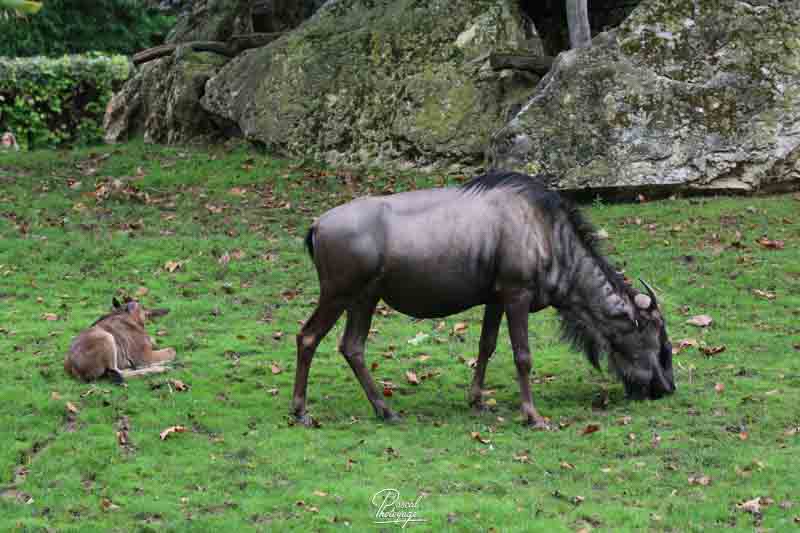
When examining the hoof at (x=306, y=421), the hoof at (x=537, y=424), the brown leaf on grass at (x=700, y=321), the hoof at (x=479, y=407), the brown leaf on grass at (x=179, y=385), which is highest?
the brown leaf on grass at (x=179, y=385)

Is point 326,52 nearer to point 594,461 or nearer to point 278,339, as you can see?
point 278,339

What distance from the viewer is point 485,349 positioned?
9.88 m

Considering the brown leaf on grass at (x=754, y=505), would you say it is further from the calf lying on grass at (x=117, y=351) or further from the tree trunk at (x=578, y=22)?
the tree trunk at (x=578, y=22)

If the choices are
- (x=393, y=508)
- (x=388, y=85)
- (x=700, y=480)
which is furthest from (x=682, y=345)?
(x=388, y=85)

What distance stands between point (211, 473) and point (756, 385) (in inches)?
191

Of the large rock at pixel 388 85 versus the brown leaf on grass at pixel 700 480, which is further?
the large rock at pixel 388 85

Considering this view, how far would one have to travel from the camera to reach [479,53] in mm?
19703

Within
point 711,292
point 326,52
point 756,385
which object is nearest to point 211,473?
point 756,385

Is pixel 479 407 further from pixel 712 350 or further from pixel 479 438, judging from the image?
pixel 712 350

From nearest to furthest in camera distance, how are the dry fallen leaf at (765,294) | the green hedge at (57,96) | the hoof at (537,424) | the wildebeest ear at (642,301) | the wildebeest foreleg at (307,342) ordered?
1. the hoof at (537,424)
2. the wildebeest foreleg at (307,342)
3. the wildebeest ear at (642,301)
4. the dry fallen leaf at (765,294)
5. the green hedge at (57,96)

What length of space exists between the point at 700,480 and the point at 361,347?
314cm

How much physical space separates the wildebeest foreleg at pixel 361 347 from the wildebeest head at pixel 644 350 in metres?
2.10

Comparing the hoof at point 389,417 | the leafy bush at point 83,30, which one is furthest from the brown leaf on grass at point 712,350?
the leafy bush at point 83,30

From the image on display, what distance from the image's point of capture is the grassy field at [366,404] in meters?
7.55
